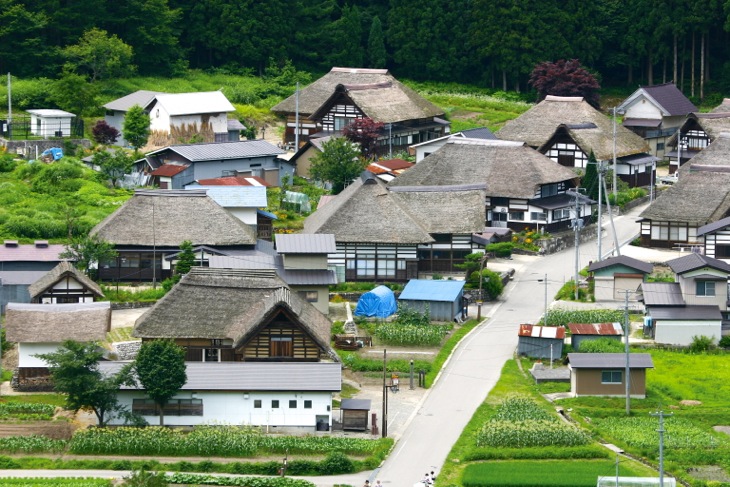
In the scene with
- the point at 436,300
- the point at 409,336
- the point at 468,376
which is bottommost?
the point at 468,376

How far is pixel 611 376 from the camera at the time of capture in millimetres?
54875

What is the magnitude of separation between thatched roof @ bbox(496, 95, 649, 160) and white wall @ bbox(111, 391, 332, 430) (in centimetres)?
3414

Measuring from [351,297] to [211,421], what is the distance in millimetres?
13782

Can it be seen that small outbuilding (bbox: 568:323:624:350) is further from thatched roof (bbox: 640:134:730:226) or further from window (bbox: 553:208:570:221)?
window (bbox: 553:208:570:221)

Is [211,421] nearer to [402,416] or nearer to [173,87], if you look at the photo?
[402,416]

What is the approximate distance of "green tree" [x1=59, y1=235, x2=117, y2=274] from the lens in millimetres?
62250

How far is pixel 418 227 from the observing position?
217ft

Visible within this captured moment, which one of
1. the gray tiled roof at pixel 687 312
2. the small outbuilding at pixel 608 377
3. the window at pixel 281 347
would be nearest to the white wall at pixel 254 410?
the window at pixel 281 347

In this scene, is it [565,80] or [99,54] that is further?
[565,80]

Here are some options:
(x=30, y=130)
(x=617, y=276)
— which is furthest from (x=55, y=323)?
(x=30, y=130)

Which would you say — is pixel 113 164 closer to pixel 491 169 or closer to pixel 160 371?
pixel 491 169

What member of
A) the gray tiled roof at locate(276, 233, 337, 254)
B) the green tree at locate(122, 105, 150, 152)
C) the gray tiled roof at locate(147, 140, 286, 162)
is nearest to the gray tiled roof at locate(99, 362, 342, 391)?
the gray tiled roof at locate(276, 233, 337, 254)

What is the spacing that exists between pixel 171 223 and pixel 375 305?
325 inches

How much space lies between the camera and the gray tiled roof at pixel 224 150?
7638cm
